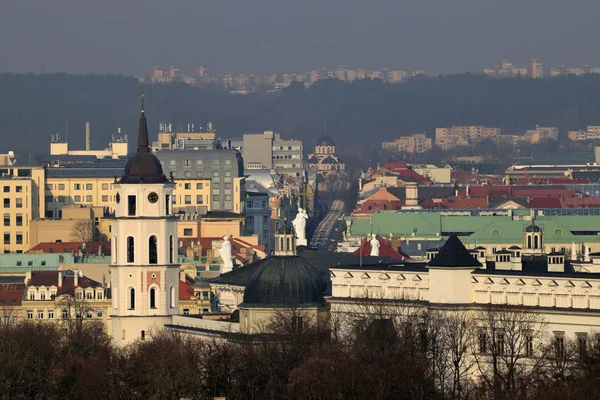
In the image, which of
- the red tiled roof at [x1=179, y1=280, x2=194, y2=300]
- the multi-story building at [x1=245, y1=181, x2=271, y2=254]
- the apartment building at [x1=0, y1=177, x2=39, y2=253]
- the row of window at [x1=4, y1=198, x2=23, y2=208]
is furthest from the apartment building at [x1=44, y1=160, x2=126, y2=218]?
the red tiled roof at [x1=179, y1=280, x2=194, y2=300]

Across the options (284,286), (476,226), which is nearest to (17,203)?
(476,226)

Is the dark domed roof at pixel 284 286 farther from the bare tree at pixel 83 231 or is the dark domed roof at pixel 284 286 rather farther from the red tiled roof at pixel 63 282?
the bare tree at pixel 83 231

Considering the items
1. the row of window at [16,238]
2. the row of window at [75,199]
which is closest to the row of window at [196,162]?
the row of window at [75,199]

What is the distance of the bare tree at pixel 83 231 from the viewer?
154250 mm

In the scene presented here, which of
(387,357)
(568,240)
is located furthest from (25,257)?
(387,357)

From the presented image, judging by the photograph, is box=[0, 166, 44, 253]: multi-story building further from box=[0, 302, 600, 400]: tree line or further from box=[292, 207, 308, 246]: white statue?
box=[0, 302, 600, 400]: tree line

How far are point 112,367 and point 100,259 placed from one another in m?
45.2

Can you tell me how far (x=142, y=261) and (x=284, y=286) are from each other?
10.4m

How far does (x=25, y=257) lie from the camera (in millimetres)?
134875

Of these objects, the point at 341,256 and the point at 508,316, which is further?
the point at 341,256

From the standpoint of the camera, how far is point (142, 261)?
100 metres

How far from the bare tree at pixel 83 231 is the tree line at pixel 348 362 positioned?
64.1 meters

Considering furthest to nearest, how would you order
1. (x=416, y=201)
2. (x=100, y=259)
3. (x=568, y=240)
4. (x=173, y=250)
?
(x=416, y=201)
(x=568, y=240)
(x=100, y=259)
(x=173, y=250)

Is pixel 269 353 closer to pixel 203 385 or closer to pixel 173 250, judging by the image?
pixel 203 385
